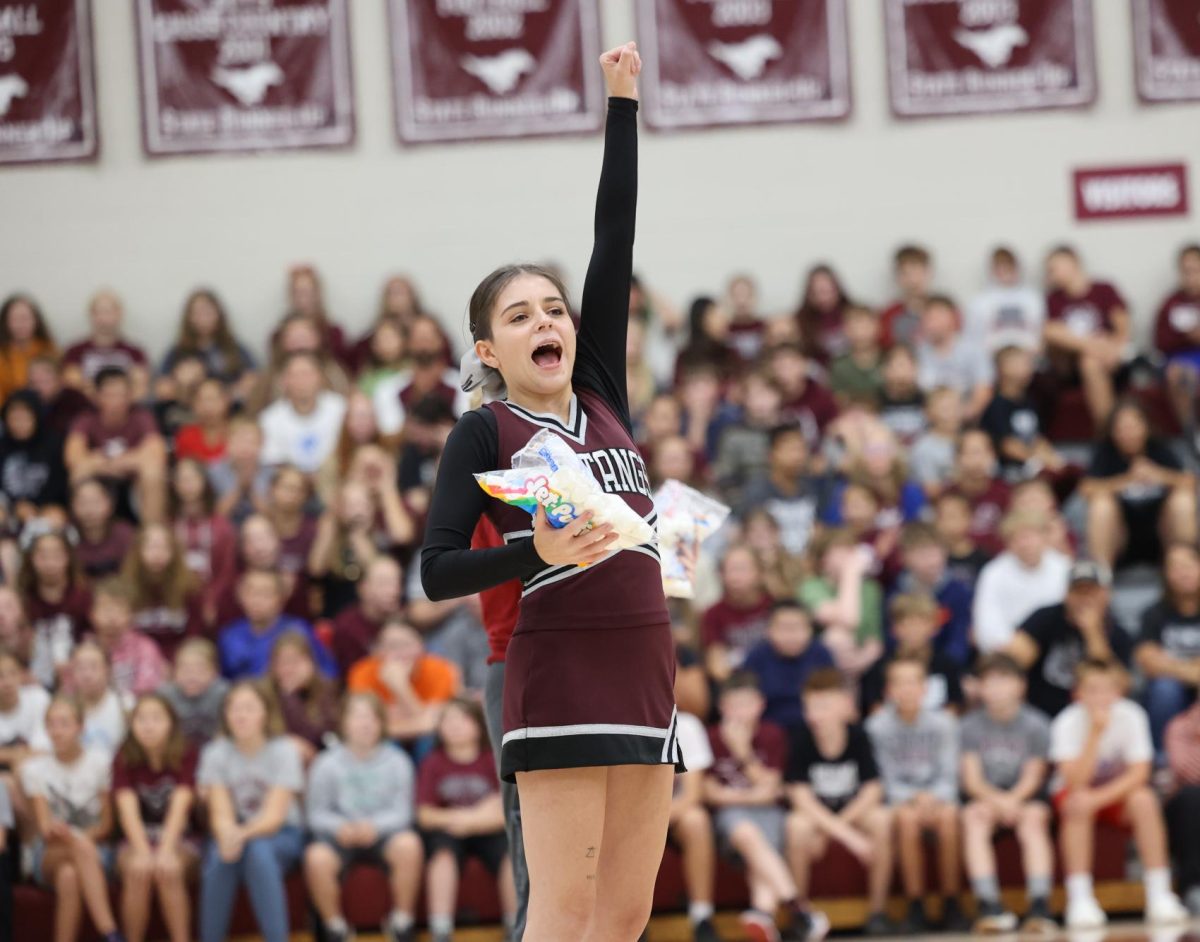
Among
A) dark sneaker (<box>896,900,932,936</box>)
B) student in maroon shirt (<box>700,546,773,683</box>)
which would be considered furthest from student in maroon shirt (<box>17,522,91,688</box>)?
dark sneaker (<box>896,900,932,936</box>)

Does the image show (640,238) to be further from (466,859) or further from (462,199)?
(466,859)

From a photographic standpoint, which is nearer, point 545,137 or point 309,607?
point 309,607

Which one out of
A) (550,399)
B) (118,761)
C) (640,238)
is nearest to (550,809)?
(550,399)

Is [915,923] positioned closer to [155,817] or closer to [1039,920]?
[1039,920]

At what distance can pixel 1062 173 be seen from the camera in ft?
37.2

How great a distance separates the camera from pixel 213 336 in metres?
10.9

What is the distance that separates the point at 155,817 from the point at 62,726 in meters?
0.56

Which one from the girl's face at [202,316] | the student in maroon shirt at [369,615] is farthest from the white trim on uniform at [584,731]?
the girl's face at [202,316]

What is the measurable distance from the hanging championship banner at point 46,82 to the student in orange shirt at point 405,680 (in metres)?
5.23

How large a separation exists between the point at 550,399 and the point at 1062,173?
9.01 m

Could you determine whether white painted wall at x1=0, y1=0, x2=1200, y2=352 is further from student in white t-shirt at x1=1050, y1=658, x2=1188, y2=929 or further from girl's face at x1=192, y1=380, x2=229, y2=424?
student in white t-shirt at x1=1050, y1=658, x2=1188, y2=929

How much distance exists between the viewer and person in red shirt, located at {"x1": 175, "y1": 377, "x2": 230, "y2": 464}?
988 cm

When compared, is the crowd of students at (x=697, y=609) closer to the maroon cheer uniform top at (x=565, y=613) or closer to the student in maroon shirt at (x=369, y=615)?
the student in maroon shirt at (x=369, y=615)

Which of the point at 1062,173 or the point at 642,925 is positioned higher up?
the point at 1062,173
